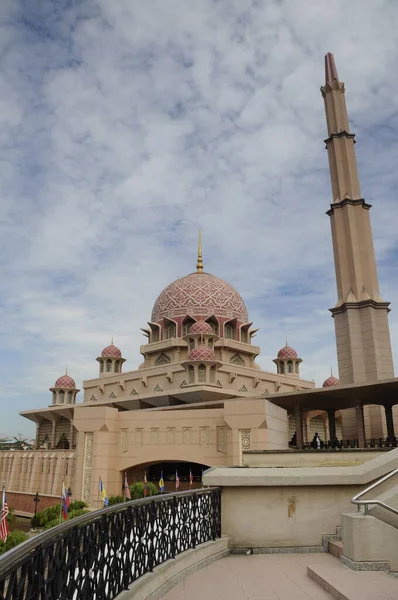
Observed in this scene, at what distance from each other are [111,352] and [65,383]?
13.6 feet

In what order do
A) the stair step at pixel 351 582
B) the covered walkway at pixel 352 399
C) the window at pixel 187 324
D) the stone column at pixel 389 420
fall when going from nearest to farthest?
1. the stair step at pixel 351 582
2. the covered walkway at pixel 352 399
3. the stone column at pixel 389 420
4. the window at pixel 187 324

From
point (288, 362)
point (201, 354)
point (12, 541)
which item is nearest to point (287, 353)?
point (288, 362)

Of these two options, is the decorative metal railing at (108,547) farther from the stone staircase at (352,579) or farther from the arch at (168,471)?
the arch at (168,471)

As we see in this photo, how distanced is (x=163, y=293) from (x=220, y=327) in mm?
6048

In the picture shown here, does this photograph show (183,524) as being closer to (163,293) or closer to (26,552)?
(26,552)

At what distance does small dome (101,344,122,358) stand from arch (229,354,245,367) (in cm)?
914

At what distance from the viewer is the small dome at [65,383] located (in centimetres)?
3569

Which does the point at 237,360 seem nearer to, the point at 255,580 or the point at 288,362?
the point at 288,362

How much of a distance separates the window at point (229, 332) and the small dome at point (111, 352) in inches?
341

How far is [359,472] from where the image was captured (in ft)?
20.5

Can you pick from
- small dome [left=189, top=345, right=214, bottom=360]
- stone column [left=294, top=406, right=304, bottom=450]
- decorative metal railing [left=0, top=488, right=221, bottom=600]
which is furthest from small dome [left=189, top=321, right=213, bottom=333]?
decorative metal railing [left=0, top=488, right=221, bottom=600]

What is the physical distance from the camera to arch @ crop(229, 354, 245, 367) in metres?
33.6

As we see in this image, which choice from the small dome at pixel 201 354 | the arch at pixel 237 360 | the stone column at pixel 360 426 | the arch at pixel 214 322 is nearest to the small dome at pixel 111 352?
the arch at pixel 214 322

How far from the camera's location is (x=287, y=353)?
122 ft
